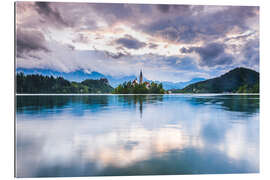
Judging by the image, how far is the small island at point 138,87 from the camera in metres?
6.54

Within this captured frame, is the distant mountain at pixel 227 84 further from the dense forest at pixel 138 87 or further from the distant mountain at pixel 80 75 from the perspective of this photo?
the distant mountain at pixel 80 75

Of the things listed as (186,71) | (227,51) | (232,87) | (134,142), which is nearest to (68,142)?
(134,142)

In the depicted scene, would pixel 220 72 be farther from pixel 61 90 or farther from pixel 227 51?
pixel 61 90

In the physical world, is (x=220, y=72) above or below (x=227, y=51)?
below

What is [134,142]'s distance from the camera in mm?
3703

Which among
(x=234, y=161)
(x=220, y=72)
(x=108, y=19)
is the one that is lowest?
(x=234, y=161)

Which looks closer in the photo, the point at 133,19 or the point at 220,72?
the point at 133,19

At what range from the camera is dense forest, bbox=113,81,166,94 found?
6.68m

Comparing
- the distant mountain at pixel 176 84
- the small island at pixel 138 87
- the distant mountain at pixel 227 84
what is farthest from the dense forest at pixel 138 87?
the distant mountain at pixel 227 84

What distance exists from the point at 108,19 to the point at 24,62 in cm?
201

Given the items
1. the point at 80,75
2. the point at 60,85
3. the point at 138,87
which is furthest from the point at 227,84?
the point at 60,85

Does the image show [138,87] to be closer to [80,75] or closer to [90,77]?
[90,77]

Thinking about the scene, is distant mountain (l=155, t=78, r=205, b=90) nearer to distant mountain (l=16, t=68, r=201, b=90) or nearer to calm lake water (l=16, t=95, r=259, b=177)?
distant mountain (l=16, t=68, r=201, b=90)

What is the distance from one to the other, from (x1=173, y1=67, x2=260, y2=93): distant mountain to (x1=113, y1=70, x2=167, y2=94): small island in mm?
675
